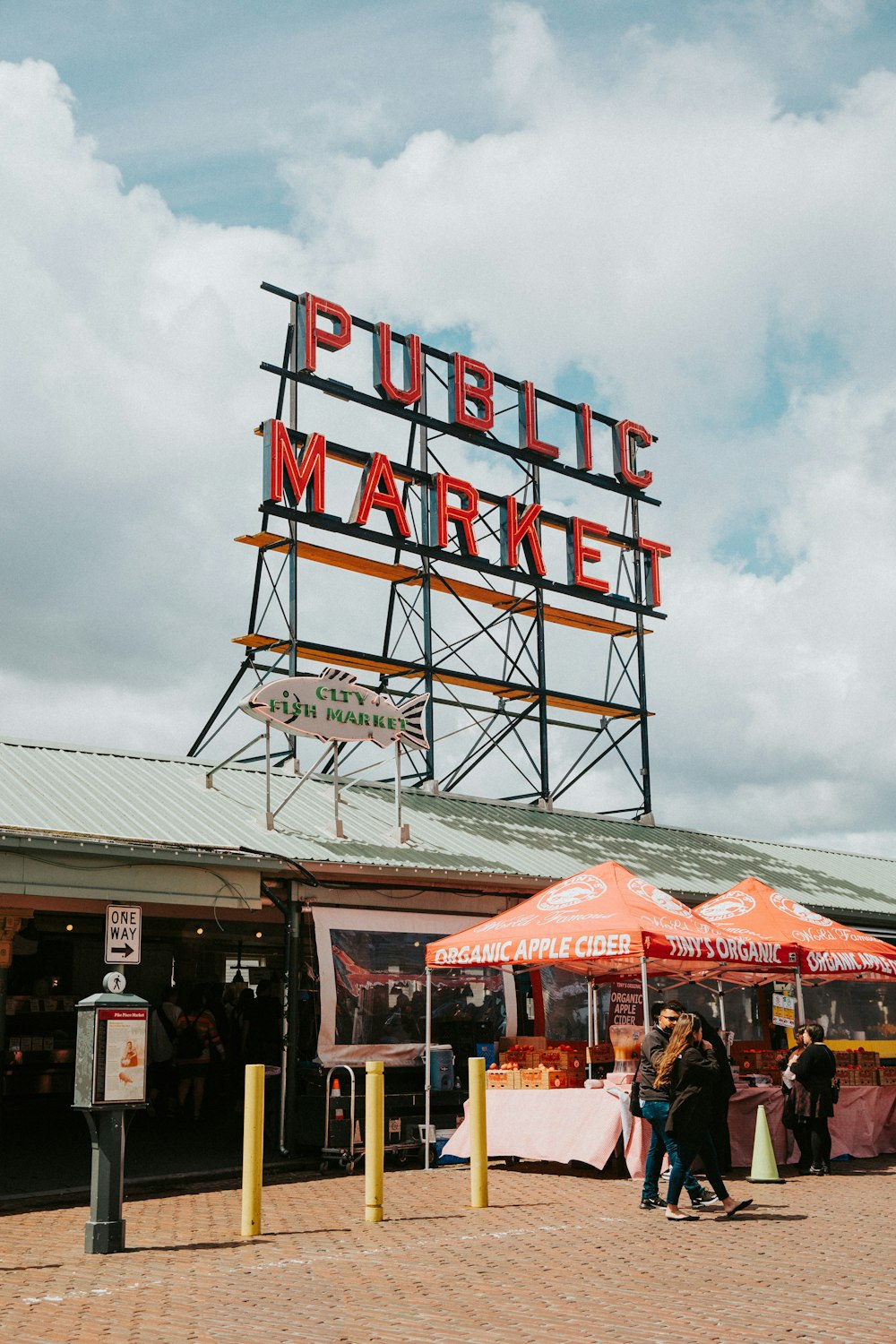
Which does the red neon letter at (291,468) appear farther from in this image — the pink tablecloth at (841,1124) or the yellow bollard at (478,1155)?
the yellow bollard at (478,1155)

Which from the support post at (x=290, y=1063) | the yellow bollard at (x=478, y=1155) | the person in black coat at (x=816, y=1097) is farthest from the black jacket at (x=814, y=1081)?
the support post at (x=290, y=1063)

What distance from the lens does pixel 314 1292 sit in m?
7.85

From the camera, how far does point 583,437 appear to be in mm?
29141

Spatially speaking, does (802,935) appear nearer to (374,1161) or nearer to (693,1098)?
(693,1098)

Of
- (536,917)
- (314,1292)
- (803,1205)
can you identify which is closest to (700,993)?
(536,917)

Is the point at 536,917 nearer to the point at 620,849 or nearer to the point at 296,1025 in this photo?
the point at 296,1025

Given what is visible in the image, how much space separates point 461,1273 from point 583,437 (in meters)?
22.6

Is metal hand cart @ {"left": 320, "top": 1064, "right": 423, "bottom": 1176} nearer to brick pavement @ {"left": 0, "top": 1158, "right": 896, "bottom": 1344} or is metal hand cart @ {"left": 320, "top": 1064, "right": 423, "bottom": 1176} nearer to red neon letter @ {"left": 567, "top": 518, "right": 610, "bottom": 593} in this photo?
brick pavement @ {"left": 0, "top": 1158, "right": 896, "bottom": 1344}

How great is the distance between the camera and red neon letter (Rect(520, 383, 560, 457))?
27.7 m

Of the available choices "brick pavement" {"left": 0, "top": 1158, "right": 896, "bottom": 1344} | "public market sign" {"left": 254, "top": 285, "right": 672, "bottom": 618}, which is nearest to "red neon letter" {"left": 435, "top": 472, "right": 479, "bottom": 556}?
"public market sign" {"left": 254, "top": 285, "right": 672, "bottom": 618}

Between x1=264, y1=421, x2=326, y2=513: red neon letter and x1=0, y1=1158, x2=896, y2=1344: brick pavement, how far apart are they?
1256 centimetres

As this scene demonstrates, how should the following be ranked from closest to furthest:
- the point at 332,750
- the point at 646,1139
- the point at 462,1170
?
the point at 646,1139, the point at 462,1170, the point at 332,750

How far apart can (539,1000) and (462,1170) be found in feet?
9.75

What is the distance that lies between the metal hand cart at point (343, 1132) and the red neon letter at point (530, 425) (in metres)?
16.0
